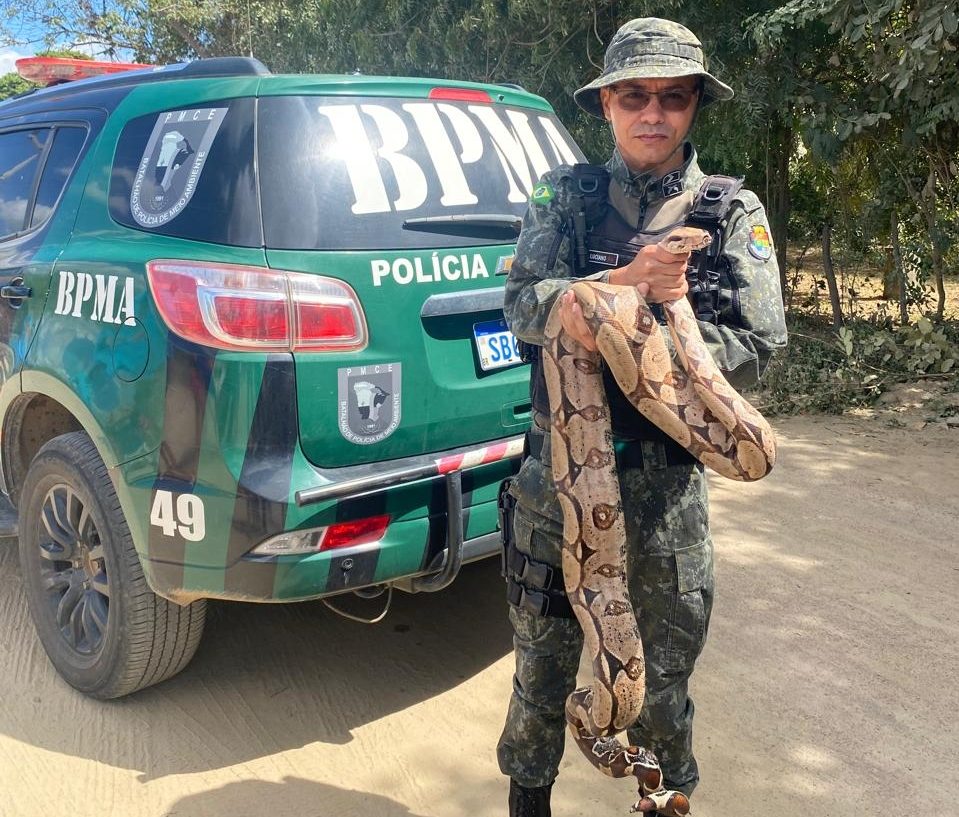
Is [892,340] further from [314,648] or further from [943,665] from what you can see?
[314,648]

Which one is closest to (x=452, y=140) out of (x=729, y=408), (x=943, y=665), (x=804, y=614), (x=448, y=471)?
(x=448, y=471)

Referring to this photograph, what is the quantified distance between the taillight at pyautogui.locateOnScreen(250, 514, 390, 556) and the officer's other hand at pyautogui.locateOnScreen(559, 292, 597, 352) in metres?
1.09

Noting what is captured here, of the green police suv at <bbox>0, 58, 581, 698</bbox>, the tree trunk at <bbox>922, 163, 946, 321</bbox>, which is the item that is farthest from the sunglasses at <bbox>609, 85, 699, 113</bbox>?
the tree trunk at <bbox>922, 163, 946, 321</bbox>

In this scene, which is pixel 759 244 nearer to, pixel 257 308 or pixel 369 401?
pixel 369 401

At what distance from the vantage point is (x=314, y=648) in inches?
143

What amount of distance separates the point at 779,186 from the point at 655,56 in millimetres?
8118

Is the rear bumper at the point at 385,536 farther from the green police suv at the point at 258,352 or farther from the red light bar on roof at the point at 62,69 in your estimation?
the red light bar on roof at the point at 62,69

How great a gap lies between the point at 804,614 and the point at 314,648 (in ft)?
6.53

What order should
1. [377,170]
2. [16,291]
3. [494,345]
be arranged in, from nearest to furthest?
[377,170] → [494,345] → [16,291]

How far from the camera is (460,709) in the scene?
3.20m

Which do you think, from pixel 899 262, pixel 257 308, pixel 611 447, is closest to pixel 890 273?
pixel 899 262

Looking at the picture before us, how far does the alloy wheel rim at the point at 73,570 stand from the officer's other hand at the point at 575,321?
194cm

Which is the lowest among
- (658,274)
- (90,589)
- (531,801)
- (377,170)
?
(531,801)

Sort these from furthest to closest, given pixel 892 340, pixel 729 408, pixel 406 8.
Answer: pixel 406 8 → pixel 892 340 → pixel 729 408
